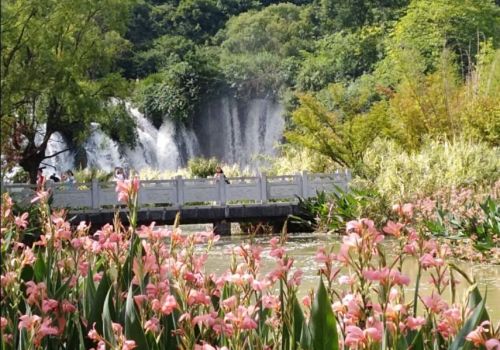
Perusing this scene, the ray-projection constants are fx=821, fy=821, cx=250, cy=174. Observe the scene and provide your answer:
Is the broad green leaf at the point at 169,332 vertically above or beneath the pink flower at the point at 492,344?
beneath

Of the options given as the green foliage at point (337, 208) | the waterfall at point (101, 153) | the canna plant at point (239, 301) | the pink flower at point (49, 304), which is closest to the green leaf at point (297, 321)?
the canna plant at point (239, 301)

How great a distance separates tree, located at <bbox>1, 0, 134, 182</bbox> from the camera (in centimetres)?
1455

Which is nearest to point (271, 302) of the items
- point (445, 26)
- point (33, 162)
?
point (33, 162)

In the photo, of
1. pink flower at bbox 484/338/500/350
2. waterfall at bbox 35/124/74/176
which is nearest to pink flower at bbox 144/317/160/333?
pink flower at bbox 484/338/500/350

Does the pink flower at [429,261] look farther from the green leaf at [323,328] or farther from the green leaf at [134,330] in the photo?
the green leaf at [134,330]

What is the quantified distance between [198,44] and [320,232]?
92.2 ft

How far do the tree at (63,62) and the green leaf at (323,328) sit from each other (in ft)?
40.1

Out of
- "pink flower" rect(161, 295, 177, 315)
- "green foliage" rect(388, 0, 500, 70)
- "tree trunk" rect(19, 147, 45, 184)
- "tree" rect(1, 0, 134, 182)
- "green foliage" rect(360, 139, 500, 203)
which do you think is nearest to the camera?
"pink flower" rect(161, 295, 177, 315)

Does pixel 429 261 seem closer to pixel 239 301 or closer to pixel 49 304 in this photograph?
pixel 239 301

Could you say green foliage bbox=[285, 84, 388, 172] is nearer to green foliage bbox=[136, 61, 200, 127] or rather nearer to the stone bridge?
the stone bridge

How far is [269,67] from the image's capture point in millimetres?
33594

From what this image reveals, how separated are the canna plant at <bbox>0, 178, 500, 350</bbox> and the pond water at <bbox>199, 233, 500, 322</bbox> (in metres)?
1.59

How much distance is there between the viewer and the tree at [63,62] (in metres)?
14.6

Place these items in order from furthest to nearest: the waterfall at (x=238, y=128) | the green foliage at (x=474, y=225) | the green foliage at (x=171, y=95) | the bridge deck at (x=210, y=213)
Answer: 1. the waterfall at (x=238, y=128)
2. the green foliage at (x=171, y=95)
3. the bridge deck at (x=210, y=213)
4. the green foliage at (x=474, y=225)
